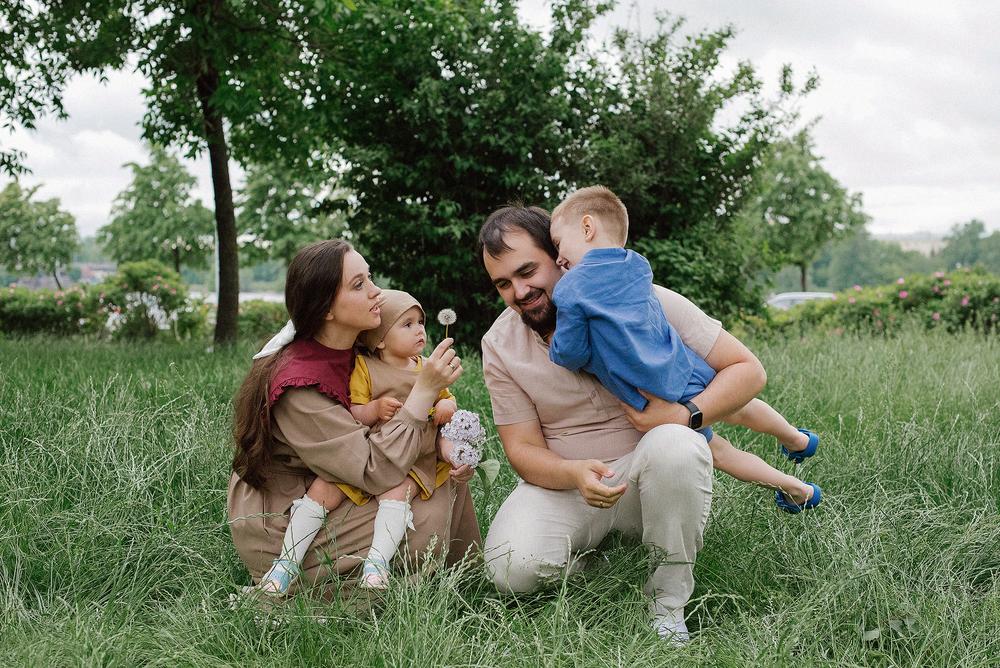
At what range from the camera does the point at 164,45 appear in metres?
8.06

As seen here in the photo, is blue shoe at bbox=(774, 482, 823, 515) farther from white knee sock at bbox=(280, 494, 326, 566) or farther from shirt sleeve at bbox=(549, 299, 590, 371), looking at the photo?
white knee sock at bbox=(280, 494, 326, 566)

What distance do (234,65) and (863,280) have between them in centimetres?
9720

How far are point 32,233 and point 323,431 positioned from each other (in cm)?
3175

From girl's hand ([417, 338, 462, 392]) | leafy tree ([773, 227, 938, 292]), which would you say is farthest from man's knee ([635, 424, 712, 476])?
leafy tree ([773, 227, 938, 292])

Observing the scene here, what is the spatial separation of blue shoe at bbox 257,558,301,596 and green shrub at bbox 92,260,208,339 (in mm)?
12051

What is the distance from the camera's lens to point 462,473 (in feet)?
9.44

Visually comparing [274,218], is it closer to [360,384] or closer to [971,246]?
[360,384]

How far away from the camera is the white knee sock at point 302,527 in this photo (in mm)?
2742

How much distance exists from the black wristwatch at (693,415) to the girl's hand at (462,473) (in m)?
0.72

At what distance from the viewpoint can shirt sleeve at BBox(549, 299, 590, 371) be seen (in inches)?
103

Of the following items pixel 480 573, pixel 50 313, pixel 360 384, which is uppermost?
pixel 360 384

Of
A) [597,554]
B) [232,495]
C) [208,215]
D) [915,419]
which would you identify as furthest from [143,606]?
[208,215]

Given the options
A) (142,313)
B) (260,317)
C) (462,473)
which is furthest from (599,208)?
(260,317)

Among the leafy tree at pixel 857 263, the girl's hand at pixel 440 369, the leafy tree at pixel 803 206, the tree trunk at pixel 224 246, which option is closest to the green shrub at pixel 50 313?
the tree trunk at pixel 224 246
